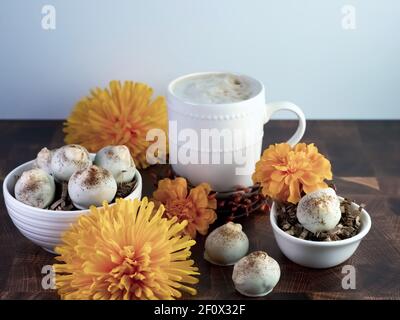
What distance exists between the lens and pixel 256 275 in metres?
0.73

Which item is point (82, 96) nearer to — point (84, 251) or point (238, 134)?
point (238, 134)

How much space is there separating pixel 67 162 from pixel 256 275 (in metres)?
0.24

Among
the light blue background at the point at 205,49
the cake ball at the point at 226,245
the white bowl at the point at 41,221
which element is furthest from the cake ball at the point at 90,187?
the light blue background at the point at 205,49

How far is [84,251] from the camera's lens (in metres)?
0.71

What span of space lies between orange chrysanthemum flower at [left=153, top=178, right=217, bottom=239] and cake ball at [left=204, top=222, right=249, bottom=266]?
4 cm

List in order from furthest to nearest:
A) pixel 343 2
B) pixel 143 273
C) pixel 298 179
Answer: pixel 343 2 < pixel 298 179 < pixel 143 273

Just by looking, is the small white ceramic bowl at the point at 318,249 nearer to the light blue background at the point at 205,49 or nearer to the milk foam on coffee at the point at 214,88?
the milk foam on coffee at the point at 214,88

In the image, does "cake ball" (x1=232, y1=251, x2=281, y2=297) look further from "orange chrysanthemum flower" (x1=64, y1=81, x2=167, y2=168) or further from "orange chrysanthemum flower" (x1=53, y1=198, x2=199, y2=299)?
"orange chrysanthemum flower" (x1=64, y1=81, x2=167, y2=168)

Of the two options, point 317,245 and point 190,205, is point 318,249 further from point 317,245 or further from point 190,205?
point 190,205

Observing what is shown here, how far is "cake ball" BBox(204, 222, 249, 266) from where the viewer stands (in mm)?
776

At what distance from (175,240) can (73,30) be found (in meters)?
0.46

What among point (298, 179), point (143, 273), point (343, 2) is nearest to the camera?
point (143, 273)

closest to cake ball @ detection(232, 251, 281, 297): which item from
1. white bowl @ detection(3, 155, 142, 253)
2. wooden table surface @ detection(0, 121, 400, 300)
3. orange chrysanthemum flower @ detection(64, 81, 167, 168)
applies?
wooden table surface @ detection(0, 121, 400, 300)

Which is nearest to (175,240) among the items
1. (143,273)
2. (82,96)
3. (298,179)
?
(143,273)
